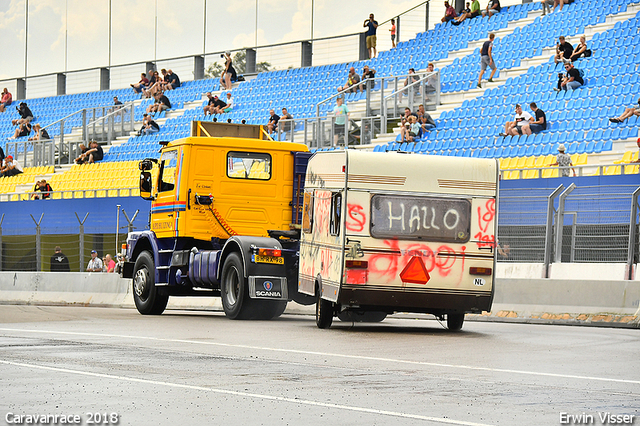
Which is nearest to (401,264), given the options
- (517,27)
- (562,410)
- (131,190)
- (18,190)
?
(562,410)


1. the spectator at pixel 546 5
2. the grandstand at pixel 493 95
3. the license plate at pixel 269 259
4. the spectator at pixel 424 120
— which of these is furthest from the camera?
the spectator at pixel 546 5

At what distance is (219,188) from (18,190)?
76.7 feet

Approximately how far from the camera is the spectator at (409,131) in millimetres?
30453

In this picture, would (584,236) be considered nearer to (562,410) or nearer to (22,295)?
(562,410)

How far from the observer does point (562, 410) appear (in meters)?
7.24

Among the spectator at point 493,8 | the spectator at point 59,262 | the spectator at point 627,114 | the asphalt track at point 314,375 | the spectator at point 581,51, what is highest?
the spectator at point 493,8

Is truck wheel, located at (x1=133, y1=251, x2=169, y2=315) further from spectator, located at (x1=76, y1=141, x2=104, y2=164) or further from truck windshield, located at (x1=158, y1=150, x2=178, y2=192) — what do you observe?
spectator, located at (x1=76, y1=141, x2=104, y2=164)

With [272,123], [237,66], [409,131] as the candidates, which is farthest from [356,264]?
[237,66]

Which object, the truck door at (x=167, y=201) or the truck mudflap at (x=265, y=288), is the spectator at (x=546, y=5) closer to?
Result: the truck door at (x=167, y=201)

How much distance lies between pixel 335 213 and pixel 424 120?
16484 mm

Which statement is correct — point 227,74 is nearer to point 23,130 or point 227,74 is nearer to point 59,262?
point 23,130

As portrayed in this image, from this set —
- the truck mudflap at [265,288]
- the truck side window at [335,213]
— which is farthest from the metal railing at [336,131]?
the truck side window at [335,213]

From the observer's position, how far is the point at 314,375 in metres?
9.30

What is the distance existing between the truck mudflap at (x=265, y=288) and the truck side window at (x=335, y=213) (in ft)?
7.81
